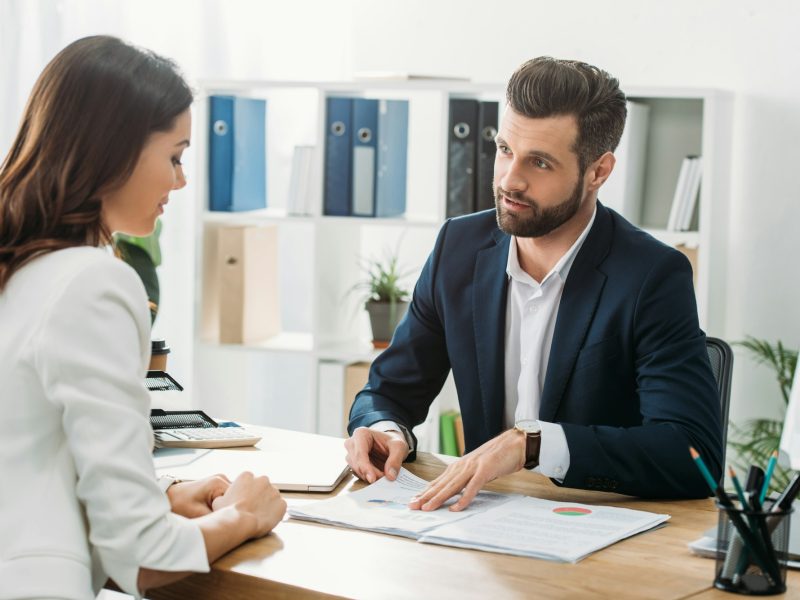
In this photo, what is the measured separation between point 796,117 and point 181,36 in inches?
80.8

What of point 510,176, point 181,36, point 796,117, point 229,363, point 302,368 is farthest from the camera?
point 302,368

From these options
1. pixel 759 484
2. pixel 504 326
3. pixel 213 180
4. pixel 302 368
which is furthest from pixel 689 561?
pixel 302 368

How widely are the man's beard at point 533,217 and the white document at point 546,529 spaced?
0.60 m

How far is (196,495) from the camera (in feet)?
4.95

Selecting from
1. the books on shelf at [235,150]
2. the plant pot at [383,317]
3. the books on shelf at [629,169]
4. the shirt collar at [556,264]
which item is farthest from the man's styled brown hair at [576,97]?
the books on shelf at [235,150]

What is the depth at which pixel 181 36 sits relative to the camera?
3.68 meters

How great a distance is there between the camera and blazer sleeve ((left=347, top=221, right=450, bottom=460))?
207 cm

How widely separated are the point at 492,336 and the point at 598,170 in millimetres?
385

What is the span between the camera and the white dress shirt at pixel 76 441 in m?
1.15

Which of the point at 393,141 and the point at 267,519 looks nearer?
the point at 267,519

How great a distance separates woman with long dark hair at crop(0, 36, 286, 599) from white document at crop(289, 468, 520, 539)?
0.62 feet

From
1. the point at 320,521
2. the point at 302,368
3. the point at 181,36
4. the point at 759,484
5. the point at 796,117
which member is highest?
the point at 181,36

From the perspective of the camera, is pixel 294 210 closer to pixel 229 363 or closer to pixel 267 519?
pixel 229 363

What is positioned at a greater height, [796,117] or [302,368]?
[796,117]
